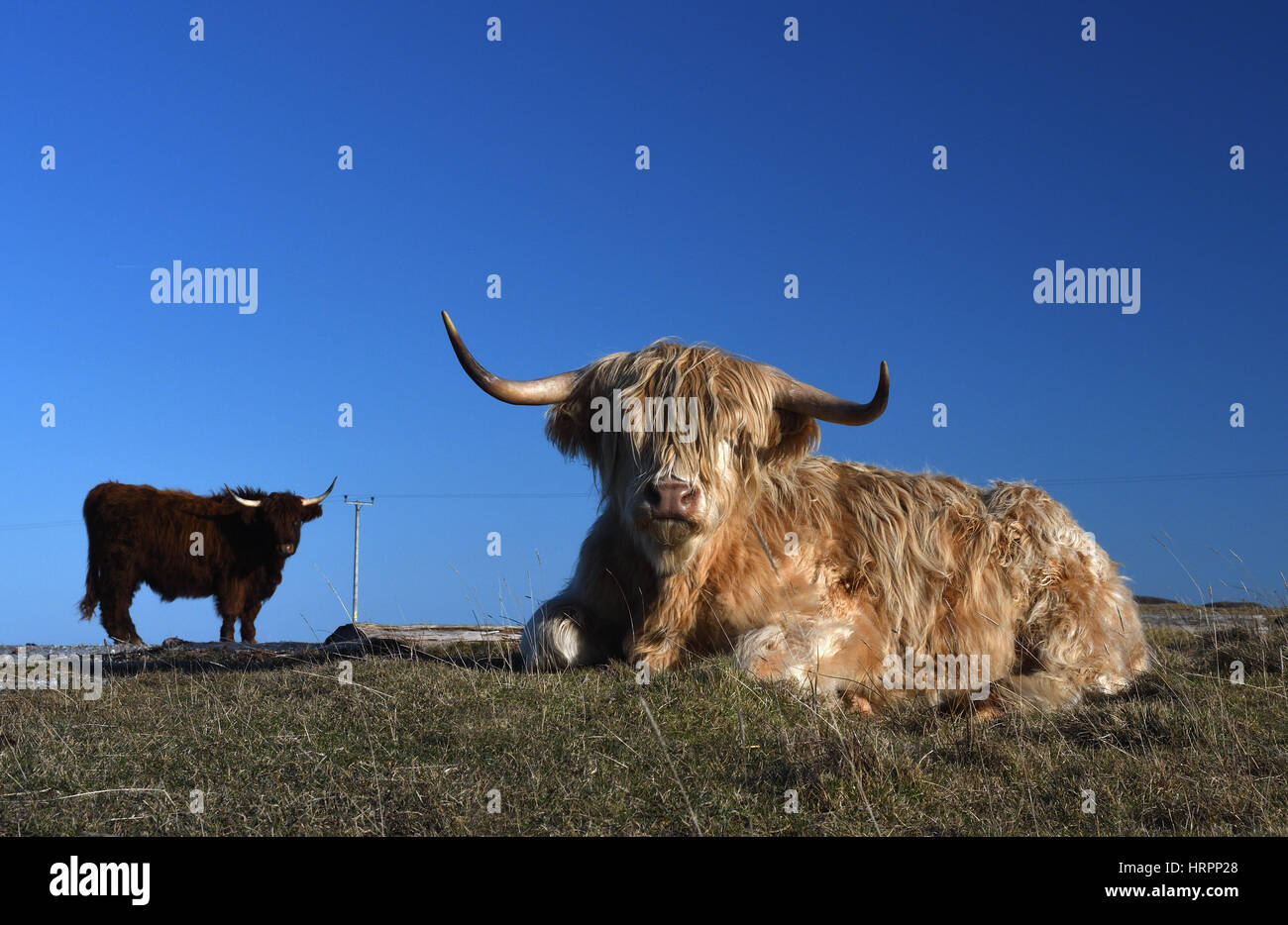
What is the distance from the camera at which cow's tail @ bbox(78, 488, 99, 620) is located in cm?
1747

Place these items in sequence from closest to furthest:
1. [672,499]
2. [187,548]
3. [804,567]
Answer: [672,499], [804,567], [187,548]

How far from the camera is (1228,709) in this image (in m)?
5.32

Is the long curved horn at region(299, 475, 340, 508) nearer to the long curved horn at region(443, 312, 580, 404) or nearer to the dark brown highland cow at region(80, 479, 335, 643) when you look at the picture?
the dark brown highland cow at region(80, 479, 335, 643)

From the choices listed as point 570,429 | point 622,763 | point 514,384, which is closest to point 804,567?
point 570,429

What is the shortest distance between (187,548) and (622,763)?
16.5m

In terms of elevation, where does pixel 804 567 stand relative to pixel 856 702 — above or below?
above

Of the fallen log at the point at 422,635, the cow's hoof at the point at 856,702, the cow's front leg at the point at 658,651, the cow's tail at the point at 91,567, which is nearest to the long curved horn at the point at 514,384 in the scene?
the cow's front leg at the point at 658,651

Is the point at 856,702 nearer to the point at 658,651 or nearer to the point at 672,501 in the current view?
the point at 658,651

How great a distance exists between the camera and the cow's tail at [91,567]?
17.5 metres

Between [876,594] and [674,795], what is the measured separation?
303 centimetres

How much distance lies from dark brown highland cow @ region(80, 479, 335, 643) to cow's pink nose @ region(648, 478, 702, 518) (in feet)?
48.1

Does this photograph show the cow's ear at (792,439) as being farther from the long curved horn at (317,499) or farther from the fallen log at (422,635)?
the long curved horn at (317,499)

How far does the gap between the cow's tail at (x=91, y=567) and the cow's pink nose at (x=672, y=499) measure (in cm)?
1572

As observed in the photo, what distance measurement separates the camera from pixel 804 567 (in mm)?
6016
